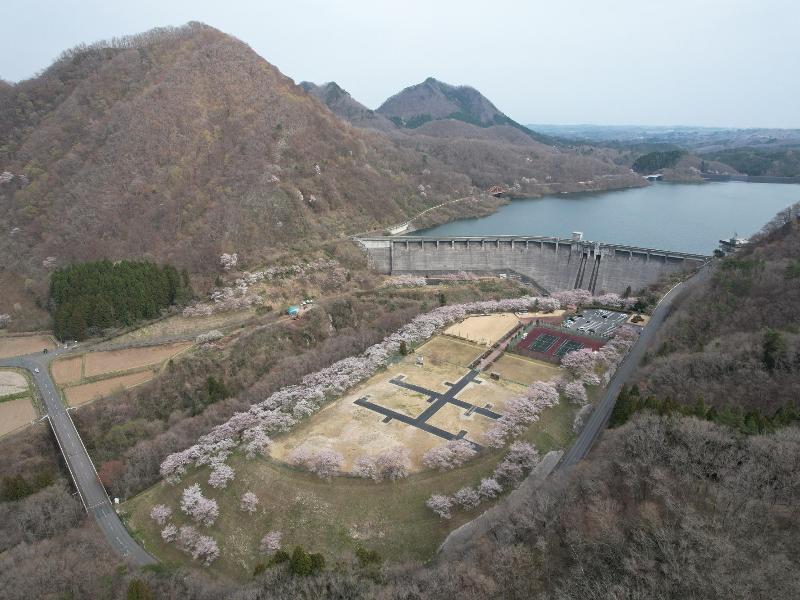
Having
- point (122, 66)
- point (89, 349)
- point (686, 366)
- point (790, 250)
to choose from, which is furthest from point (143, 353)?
point (122, 66)

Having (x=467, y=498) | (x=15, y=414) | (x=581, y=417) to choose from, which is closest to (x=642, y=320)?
(x=581, y=417)

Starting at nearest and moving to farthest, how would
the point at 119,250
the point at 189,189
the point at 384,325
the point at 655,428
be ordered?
the point at 655,428 → the point at 384,325 → the point at 119,250 → the point at 189,189

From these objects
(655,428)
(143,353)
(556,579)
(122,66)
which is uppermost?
(122,66)

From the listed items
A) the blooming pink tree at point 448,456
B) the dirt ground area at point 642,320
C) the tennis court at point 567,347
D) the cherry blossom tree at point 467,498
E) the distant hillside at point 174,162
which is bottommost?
the cherry blossom tree at point 467,498

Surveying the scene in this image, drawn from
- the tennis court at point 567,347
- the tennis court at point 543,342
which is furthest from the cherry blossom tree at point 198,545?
the tennis court at point 567,347

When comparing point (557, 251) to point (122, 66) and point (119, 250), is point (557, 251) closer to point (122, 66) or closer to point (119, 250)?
point (119, 250)

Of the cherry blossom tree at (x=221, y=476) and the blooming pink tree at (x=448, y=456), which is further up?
the blooming pink tree at (x=448, y=456)

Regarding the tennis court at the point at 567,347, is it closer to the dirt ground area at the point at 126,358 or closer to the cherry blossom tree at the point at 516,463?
the cherry blossom tree at the point at 516,463
